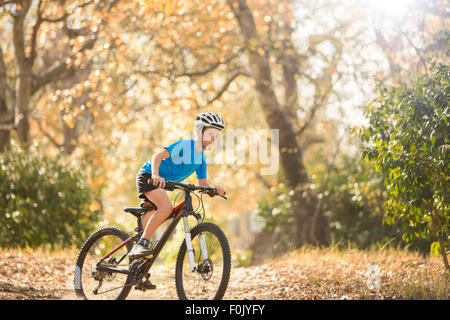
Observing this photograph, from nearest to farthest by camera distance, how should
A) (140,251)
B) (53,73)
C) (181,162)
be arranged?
1. (140,251)
2. (181,162)
3. (53,73)

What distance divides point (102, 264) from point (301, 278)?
2669mm

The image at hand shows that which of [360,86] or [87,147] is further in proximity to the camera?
[87,147]

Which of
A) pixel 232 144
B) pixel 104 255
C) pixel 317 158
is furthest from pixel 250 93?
pixel 104 255

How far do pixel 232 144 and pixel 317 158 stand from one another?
6466 millimetres

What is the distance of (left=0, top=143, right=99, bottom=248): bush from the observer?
880 centimetres

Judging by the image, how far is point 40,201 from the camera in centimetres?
909

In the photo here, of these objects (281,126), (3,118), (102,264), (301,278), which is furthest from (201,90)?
(102,264)

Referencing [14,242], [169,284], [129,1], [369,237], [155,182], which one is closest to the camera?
[155,182]

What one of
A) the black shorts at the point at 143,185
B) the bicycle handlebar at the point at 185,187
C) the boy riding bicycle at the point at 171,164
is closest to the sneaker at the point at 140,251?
the boy riding bicycle at the point at 171,164

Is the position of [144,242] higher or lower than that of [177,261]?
higher

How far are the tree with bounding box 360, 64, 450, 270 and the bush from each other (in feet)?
20.1

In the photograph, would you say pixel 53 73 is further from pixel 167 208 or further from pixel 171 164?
pixel 167 208

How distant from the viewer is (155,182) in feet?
14.4
